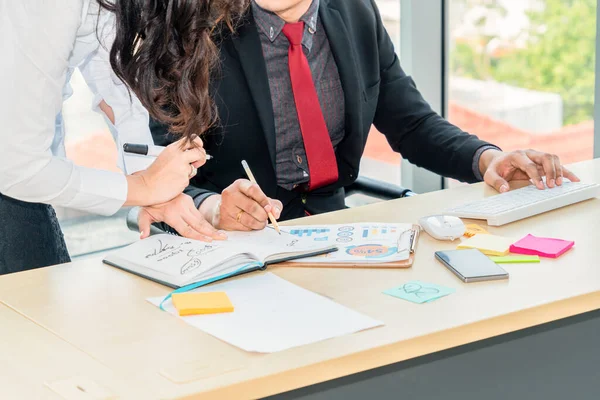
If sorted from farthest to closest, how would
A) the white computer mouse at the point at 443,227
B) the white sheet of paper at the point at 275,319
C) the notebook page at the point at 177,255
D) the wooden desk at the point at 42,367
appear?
the white computer mouse at the point at 443,227 → the notebook page at the point at 177,255 → the white sheet of paper at the point at 275,319 → the wooden desk at the point at 42,367

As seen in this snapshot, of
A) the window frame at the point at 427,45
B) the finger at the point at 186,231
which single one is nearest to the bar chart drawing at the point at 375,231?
the finger at the point at 186,231

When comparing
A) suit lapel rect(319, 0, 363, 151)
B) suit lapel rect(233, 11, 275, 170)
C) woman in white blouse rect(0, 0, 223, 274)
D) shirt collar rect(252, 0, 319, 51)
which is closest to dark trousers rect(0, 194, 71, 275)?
woman in white blouse rect(0, 0, 223, 274)

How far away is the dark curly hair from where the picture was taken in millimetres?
1390

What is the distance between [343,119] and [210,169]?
15.3 inches

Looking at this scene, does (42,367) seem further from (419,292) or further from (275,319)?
(419,292)

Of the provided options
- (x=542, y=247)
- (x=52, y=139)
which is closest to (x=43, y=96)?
(x=52, y=139)

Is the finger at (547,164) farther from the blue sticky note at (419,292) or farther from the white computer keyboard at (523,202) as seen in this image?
the blue sticky note at (419,292)

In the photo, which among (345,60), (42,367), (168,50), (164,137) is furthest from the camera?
(345,60)

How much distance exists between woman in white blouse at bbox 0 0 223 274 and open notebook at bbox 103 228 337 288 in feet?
0.23

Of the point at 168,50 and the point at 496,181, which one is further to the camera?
the point at 496,181

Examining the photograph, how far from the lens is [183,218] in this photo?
1600mm

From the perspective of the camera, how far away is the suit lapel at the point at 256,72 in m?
2.01

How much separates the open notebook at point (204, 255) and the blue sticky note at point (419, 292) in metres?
0.23

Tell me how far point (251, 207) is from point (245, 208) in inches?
0.5
